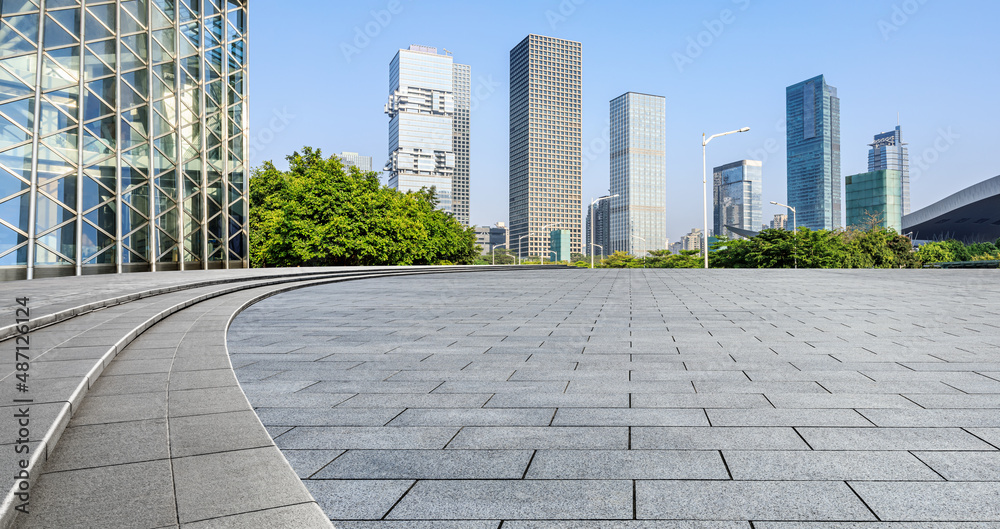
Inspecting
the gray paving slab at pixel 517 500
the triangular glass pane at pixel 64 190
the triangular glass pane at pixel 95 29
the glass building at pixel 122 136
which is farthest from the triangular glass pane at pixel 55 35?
the gray paving slab at pixel 517 500

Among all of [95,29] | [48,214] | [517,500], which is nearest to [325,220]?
[95,29]

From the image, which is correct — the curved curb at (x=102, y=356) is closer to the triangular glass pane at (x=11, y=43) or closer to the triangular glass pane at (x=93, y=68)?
the triangular glass pane at (x=11, y=43)

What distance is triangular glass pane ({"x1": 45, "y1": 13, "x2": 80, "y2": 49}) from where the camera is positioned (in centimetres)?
2009

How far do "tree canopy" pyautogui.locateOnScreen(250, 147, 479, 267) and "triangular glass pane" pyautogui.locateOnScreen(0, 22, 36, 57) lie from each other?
69.7 ft

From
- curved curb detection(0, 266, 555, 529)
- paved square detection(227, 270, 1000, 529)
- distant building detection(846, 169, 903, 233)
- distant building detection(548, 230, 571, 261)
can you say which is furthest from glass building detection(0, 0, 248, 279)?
distant building detection(548, 230, 571, 261)

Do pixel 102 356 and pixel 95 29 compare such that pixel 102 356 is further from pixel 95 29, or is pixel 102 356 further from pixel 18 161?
pixel 95 29

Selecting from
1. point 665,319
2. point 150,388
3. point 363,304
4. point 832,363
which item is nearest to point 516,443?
point 150,388

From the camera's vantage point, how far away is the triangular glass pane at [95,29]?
21.8 meters

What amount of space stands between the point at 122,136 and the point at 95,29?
13.8 ft

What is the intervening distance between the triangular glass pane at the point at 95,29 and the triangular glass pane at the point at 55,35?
35.9 inches

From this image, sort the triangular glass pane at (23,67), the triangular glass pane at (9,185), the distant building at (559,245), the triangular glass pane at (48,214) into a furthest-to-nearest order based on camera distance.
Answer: the distant building at (559,245), the triangular glass pane at (48,214), the triangular glass pane at (23,67), the triangular glass pane at (9,185)

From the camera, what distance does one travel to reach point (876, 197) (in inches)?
4606

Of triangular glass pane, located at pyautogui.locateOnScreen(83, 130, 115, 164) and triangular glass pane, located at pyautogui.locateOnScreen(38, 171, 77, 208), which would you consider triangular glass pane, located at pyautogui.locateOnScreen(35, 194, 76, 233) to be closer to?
triangular glass pane, located at pyautogui.locateOnScreen(38, 171, 77, 208)

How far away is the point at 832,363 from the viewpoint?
221 inches
